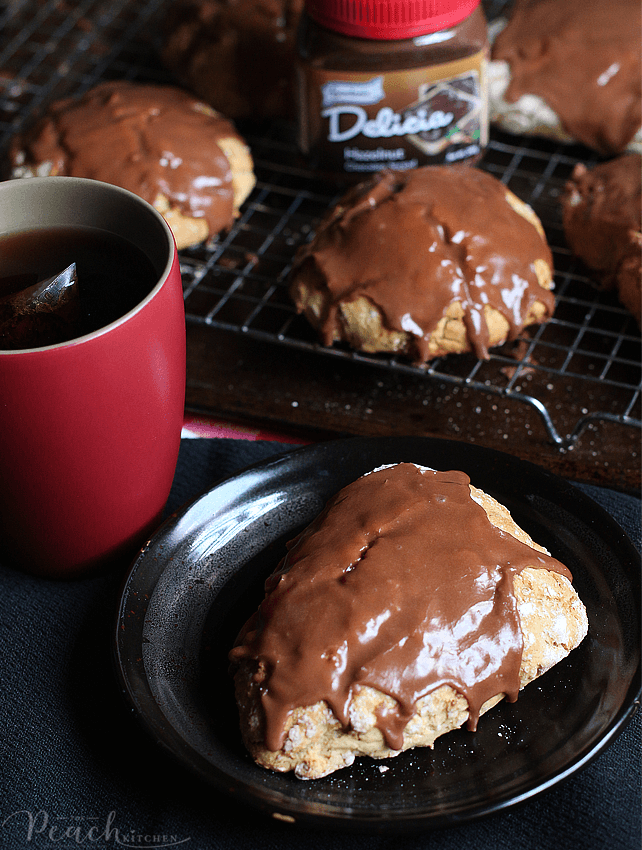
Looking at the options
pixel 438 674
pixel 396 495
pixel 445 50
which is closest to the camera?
pixel 438 674

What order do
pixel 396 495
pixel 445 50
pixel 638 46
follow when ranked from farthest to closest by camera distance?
pixel 638 46 → pixel 445 50 → pixel 396 495

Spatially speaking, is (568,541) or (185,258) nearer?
(568,541)

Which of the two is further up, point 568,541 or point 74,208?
point 74,208

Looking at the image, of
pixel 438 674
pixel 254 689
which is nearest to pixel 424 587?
pixel 438 674

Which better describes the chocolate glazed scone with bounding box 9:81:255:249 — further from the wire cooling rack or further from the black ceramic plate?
the black ceramic plate

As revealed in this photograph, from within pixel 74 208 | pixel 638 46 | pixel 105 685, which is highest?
pixel 74 208

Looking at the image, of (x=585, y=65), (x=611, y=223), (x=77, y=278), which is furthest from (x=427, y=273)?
(x=585, y=65)

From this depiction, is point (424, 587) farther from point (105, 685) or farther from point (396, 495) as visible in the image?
point (105, 685)
